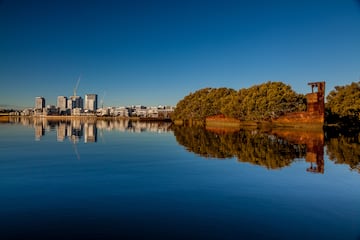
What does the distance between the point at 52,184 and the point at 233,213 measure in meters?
8.38

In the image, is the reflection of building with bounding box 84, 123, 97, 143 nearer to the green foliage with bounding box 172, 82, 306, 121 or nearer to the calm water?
the calm water

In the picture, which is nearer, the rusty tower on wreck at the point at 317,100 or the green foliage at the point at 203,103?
the rusty tower on wreck at the point at 317,100

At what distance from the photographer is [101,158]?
70.8 ft

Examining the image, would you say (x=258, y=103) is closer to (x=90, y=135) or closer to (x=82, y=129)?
(x=82, y=129)

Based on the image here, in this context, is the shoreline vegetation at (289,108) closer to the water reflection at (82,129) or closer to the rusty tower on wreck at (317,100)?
the rusty tower on wreck at (317,100)

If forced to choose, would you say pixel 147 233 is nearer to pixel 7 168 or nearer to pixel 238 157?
pixel 7 168

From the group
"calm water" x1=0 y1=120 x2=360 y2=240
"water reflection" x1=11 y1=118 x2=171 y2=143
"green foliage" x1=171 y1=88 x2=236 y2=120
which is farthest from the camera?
"green foliage" x1=171 y1=88 x2=236 y2=120

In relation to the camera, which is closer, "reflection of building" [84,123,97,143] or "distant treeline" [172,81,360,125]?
"reflection of building" [84,123,97,143]

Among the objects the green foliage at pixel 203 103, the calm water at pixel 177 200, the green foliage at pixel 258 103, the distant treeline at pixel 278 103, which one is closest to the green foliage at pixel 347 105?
the distant treeline at pixel 278 103

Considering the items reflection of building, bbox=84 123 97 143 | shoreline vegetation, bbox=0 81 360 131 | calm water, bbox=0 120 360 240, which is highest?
shoreline vegetation, bbox=0 81 360 131

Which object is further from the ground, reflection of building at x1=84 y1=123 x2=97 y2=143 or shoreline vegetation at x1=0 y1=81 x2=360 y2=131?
shoreline vegetation at x1=0 y1=81 x2=360 y2=131

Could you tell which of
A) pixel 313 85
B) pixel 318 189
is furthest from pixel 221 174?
pixel 313 85

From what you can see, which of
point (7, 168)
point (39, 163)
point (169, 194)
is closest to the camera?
point (169, 194)

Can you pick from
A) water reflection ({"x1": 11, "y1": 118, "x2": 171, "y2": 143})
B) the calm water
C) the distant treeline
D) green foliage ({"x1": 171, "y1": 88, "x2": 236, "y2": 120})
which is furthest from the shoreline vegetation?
the calm water
